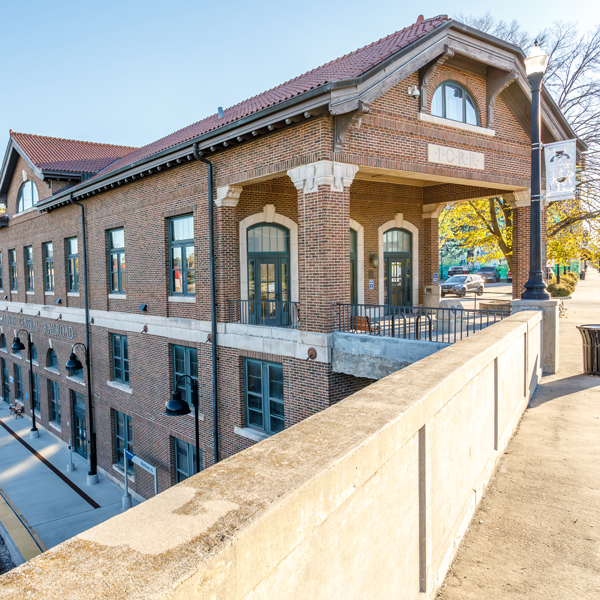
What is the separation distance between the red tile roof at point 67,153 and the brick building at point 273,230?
2.61ft

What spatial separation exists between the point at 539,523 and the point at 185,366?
12705 millimetres

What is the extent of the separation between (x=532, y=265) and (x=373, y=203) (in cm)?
749

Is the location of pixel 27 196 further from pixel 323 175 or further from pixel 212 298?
pixel 323 175

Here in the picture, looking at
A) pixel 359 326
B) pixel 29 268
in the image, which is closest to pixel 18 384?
pixel 29 268

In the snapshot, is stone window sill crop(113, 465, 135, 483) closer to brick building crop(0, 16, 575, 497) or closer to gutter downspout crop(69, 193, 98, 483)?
brick building crop(0, 16, 575, 497)

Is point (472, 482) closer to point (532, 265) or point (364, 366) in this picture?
point (364, 366)

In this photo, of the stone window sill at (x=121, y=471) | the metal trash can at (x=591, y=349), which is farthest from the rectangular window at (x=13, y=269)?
the metal trash can at (x=591, y=349)

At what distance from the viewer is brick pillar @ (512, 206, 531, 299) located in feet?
54.2

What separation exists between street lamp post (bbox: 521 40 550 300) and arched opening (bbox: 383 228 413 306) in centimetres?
728

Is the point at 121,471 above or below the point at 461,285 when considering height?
below

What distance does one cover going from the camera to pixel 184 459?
1642 centimetres

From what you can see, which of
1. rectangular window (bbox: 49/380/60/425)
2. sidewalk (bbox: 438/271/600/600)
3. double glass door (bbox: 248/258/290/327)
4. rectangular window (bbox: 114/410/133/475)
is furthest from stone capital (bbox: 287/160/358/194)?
rectangular window (bbox: 49/380/60/425)

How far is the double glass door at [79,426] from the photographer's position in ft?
75.7

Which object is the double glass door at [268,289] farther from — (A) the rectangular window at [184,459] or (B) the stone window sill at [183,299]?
(A) the rectangular window at [184,459]
